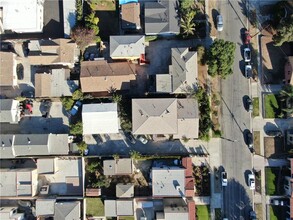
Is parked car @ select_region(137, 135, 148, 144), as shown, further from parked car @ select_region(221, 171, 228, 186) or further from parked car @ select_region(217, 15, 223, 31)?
parked car @ select_region(217, 15, 223, 31)

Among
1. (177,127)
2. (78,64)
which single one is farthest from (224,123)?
(78,64)

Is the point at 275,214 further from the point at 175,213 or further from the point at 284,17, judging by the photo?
the point at 284,17

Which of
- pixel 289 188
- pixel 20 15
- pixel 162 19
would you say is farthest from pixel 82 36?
pixel 289 188

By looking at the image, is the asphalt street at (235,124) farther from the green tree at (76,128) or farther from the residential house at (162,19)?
the green tree at (76,128)

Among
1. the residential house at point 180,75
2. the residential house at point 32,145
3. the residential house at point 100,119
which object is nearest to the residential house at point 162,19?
the residential house at point 180,75

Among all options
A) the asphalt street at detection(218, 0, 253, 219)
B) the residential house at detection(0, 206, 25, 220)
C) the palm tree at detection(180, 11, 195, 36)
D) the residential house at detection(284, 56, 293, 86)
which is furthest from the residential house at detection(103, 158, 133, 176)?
the residential house at detection(284, 56, 293, 86)

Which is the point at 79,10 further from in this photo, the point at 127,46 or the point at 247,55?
the point at 247,55
